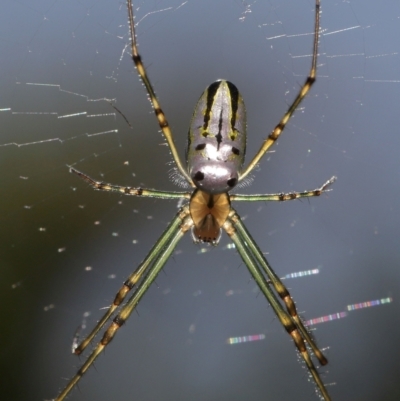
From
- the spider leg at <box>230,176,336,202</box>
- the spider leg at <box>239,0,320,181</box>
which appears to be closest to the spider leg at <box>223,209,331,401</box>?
the spider leg at <box>230,176,336,202</box>

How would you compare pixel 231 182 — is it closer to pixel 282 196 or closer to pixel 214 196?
pixel 214 196

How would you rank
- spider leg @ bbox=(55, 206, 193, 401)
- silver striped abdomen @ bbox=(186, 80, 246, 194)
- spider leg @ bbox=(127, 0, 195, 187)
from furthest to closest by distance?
spider leg @ bbox=(55, 206, 193, 401)
spider leg @ bbox=(127, 0, 195, 187)
silver striped abdomen @ bbox=(186, 80, 246, 194)

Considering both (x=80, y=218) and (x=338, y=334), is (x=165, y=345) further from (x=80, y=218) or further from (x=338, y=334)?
(x=338, y=334)

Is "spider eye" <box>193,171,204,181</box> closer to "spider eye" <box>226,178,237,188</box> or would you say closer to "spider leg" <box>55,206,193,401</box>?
"spider eye" <box>226,178,237,188</box>

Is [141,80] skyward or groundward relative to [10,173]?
groundward

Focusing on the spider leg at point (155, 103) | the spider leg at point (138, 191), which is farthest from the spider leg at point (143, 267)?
the spider leg at point (155, 103)

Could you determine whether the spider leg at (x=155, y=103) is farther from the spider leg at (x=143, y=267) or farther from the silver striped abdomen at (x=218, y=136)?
the spider leg at (x=143, y=267)

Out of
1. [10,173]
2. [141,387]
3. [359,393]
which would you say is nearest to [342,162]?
[10,173]
